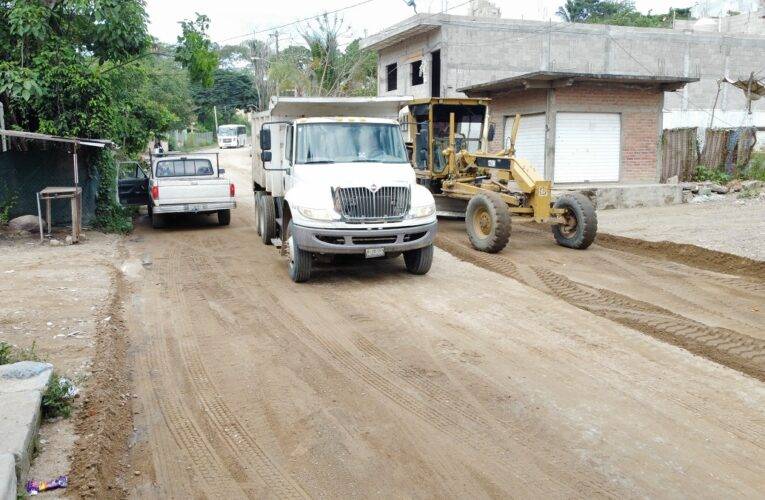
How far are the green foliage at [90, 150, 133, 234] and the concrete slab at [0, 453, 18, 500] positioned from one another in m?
13.1

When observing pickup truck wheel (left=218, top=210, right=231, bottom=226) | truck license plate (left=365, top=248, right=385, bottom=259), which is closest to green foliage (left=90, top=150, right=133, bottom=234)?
pickup truck wheel (left=218, top=210, right=231, bottom=226)

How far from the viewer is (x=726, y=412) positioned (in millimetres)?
5391

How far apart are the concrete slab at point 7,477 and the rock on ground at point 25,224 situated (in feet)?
42.0

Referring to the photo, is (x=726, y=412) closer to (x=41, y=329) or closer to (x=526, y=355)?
(x=526, y=355)

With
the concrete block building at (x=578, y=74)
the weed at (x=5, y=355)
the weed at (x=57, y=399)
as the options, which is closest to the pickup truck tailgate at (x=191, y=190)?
the concrete block building at (x=578, y=74)

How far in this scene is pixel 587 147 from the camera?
20188mm

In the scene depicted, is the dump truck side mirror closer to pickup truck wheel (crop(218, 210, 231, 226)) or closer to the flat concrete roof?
pickup truck wheel (crop(218, 210, 231, 226))

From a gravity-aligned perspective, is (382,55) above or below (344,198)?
above

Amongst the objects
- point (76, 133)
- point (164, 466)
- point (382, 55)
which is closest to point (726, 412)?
point (164, 466)

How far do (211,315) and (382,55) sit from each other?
82.2 ft

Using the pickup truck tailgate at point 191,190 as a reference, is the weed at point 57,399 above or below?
below

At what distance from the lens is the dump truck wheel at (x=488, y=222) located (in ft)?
40.1

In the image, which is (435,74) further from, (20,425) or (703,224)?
(20,425)

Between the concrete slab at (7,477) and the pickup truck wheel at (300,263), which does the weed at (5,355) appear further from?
the pickup truck wheel at (300,263)
